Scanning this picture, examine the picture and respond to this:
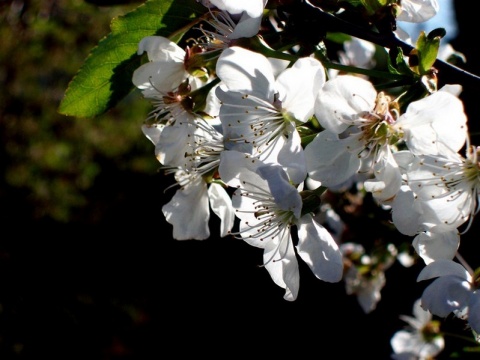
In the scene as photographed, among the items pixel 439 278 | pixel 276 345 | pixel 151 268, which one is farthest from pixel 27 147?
pixel 439 278

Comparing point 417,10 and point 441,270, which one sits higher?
point 417,10

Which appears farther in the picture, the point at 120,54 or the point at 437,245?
the point at 120,54

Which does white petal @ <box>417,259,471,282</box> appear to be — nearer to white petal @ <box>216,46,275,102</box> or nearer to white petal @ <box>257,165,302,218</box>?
white petal @ <box>257,165,302,218</box>

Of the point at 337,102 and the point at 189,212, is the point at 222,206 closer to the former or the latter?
the point at 189,212

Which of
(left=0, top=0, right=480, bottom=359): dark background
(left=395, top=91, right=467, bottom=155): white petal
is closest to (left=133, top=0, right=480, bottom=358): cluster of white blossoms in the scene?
(left=395, top=91, right=467, bottom=155): white petal

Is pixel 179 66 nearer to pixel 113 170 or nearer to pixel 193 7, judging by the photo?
pixel 193 7

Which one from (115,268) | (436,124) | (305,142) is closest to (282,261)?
(305,142)
